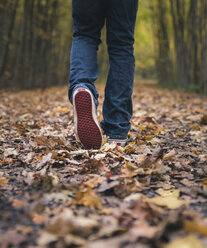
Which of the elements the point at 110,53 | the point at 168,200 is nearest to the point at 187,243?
the point at 168,200

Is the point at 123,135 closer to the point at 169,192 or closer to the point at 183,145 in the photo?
the point at 183,145

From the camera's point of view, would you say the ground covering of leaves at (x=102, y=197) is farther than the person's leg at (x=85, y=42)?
No

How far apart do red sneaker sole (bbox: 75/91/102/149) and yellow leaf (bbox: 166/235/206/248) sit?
1033mm

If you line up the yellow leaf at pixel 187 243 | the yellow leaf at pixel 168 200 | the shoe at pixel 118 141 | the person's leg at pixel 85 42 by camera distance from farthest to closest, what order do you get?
the shoe at pixel 118 141 → the person's leg at pixel 85 42 → the yellow leaf at pixel 168 200 → the yellow leaf at pixel 187 243

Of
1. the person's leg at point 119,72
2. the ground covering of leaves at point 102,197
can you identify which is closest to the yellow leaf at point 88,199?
the ground covering of leaves at point 102,197

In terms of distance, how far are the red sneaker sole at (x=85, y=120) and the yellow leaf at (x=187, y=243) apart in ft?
3.39

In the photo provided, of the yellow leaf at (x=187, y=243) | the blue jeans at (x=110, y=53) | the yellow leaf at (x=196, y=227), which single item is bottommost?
the yellow leaf at (x=187, y=243)

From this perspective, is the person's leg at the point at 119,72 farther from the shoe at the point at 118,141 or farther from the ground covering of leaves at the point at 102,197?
the ground covering of leaves at the point at 102,197

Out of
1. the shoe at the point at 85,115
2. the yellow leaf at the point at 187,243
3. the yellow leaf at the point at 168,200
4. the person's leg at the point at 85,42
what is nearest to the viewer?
the yellow leaf at the point at 187,243

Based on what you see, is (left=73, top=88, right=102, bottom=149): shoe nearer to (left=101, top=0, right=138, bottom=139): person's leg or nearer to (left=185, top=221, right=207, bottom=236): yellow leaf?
(left=101, top=0, right=138, bottom=139): person's leg

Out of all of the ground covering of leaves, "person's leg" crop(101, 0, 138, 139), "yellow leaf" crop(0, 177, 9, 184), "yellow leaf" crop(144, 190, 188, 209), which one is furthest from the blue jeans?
"yellow leaf" crop(144, 190, 188, 209)

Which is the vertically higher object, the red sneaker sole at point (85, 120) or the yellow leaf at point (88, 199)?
the red sneaker sole at point (85, 120)

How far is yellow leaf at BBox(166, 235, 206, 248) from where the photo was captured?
749 millimetres

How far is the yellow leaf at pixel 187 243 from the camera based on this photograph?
0.75 metres
